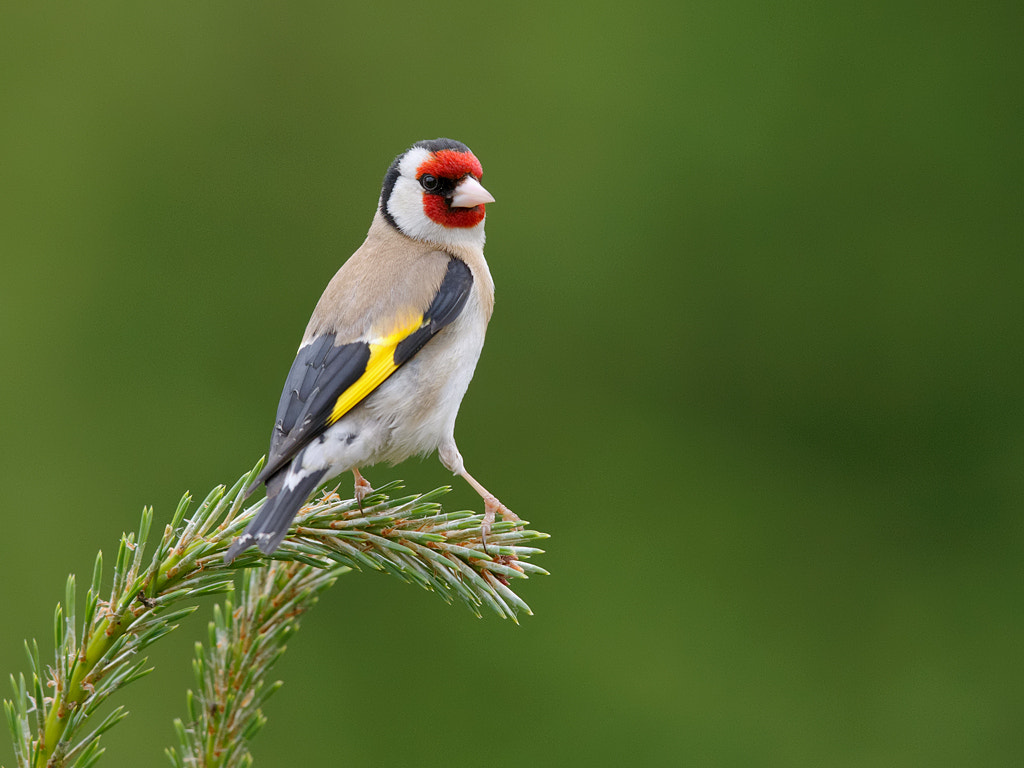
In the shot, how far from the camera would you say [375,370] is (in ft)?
6.80

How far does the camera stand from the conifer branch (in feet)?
4.56

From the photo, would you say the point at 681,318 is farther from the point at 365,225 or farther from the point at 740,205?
the point at 365,225

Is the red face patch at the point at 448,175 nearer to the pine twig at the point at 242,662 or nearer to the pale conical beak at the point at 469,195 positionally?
→ the pale conical beak at the point at 469,195

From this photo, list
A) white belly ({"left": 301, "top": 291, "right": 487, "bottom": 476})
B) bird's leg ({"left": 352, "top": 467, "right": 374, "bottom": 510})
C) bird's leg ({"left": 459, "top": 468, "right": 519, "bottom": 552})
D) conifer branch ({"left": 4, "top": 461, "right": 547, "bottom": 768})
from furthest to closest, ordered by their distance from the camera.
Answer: bird's leg ({"left": 352, "top": 467, "right": 374, "bottom": 510}) < white belly ({"left": 301, "top": 291, "right": 487, "bottom": 476}) < bird's leg ({"left": 459, "top": 468, "right": 519, "bottom": 552}) < conifer branch ({"left": 4, "top": 461, "right": 547, "bottom": 768})

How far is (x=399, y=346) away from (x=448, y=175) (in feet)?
1.88

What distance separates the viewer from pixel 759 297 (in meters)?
3.63

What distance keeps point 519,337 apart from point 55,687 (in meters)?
2.30

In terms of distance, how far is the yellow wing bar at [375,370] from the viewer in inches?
78.5

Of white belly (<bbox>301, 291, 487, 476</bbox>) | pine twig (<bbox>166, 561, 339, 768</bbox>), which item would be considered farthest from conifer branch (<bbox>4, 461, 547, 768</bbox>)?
white belly (<bbox>301, 291, 487, 476</bbox>)

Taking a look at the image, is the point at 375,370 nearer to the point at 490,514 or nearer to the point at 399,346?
the point at 399,346

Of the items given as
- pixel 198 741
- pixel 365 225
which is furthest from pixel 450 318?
pixel 365 225

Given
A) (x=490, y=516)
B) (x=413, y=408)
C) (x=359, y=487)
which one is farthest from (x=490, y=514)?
(x=359, y=487)

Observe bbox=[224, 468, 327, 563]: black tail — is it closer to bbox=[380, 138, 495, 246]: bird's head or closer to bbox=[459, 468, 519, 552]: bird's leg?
bbox=[459, 468, 519, 552]: bird's leg

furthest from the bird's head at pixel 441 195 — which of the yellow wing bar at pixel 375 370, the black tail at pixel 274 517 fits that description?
the black tail at pixel 274 517
